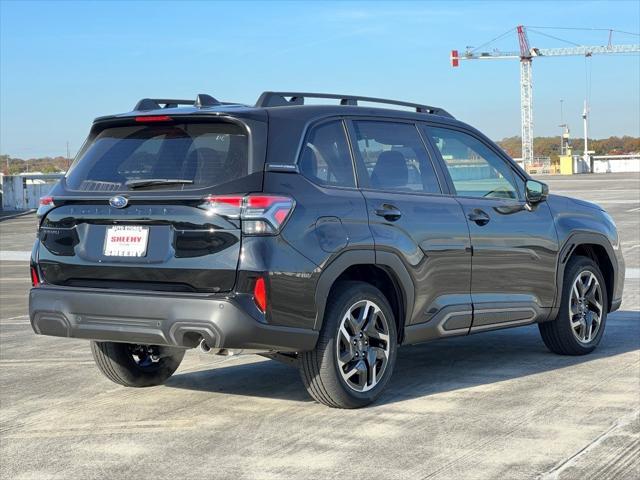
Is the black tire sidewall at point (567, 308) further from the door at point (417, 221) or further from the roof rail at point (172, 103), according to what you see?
the roof rail at point (172, 103)

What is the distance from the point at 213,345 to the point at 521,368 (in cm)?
281

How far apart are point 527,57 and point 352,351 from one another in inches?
6607

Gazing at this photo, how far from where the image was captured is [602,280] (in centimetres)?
837

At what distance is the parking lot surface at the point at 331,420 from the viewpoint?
4.95m


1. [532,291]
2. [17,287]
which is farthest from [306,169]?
[17,287]

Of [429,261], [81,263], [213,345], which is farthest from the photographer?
[429,261]

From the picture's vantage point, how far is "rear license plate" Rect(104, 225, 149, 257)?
578cm

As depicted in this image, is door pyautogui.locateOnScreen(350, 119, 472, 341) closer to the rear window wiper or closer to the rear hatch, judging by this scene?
the rear hatch

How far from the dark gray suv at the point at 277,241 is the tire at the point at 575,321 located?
28.0 inches

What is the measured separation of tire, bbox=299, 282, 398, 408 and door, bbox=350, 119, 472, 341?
0.88 ft

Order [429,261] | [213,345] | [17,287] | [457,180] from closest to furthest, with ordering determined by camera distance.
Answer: [213,345] < [429,261] < [457,180] < [17,287]

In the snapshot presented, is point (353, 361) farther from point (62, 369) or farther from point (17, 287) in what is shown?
point (17, 287)

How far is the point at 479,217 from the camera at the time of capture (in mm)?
7133

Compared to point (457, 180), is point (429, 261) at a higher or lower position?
lower
